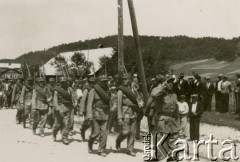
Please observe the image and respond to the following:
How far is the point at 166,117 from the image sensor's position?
952 cm

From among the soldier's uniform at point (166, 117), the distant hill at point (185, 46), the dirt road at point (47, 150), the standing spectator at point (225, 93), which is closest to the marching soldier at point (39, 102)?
the dirt road at point (47, 150)

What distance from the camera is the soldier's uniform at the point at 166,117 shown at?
9.51 meters

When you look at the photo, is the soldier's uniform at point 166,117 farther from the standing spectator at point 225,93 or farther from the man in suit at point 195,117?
the standing spectator at point 225,93

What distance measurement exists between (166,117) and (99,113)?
7.23ft

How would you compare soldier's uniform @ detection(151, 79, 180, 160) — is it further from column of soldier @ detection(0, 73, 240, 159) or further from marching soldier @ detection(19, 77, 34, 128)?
marching soldier @ detection(19, 77, 34, 128)

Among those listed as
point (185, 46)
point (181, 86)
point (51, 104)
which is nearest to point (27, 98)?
point (51, 104)

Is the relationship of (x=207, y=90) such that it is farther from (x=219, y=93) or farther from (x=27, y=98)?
(x=27, y=98)

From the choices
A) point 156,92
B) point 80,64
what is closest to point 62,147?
point 156,92

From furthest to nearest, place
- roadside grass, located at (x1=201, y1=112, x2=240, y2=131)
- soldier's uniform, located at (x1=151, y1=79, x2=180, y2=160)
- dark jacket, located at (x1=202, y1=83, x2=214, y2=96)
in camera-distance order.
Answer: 1. dark jacket, located at (x1=202, y1=83, x2=214, y2=96)
2. roadside grass, located at (x1=201, y1=112, x2=240, y2=131)
3. soldier's uniform, located at (x1=151, y1=79, x2=180, y2=160)

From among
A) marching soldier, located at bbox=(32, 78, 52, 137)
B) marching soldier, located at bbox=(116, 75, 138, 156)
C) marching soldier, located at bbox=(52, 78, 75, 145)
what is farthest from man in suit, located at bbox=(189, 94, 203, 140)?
marching soldier, located at bbox=(32, 78, 52, 137)

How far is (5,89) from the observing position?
93.4ft

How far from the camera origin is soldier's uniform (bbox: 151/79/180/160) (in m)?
9.51

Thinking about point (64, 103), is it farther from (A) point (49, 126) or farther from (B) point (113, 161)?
(A) point (49, 126)

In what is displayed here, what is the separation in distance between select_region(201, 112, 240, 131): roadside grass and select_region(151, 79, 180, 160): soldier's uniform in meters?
7.01
